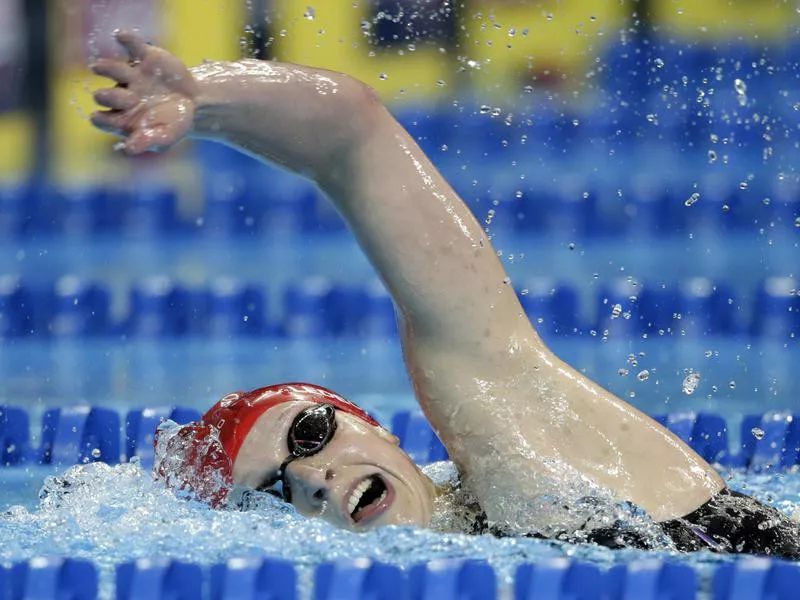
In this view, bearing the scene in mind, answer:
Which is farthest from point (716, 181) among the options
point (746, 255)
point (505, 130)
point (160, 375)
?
point (160, 375)

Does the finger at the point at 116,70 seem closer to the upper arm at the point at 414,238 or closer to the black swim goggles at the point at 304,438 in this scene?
the upper arm at the point at 414,238

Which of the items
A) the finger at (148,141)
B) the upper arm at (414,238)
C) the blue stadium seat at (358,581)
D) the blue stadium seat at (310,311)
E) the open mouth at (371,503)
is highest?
the finger at (148,141)

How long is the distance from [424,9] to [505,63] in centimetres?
50

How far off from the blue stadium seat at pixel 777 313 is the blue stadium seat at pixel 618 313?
380 mm

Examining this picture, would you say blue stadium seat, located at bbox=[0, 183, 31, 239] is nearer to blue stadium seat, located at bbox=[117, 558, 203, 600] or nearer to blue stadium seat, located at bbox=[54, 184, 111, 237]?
blue stadium seat, located at bbox=[54, 184, 111, 237]

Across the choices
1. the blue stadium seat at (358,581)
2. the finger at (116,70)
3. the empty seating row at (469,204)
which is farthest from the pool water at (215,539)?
the empty seating row at (469,204)

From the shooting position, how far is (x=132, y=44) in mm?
1604

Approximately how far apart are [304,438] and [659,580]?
515mm

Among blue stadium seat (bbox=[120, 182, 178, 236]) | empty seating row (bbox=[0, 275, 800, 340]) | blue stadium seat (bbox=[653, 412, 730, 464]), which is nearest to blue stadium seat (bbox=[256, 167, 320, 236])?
blue stadium seat (bbox=[120, 182, 178, 236])

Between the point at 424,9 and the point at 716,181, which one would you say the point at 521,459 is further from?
the point at 424,9

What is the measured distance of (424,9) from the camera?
6727mm

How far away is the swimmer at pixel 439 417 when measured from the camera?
5.89ft

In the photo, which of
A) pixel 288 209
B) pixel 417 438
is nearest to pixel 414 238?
pixel 417 438

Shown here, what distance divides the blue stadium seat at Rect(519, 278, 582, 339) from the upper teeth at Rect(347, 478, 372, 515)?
2580mm
